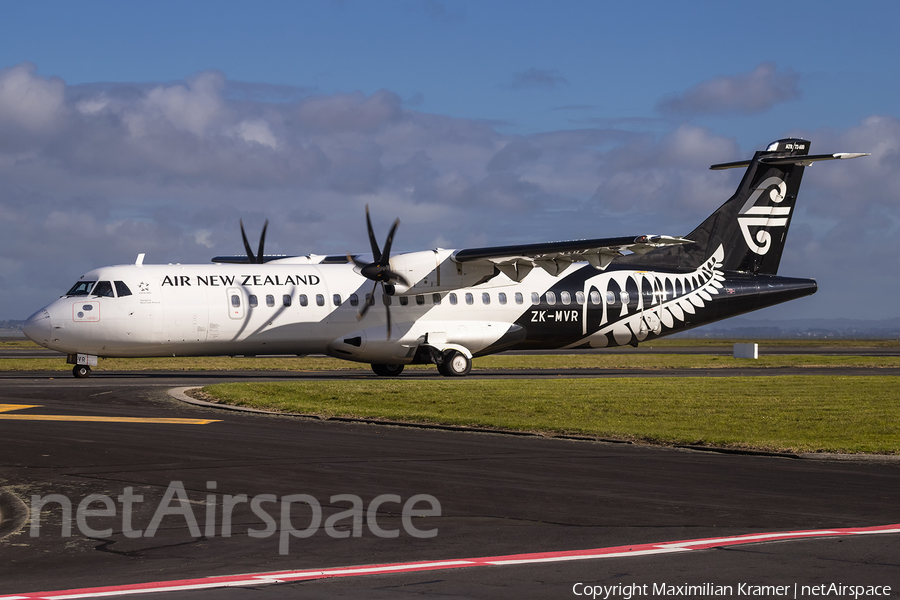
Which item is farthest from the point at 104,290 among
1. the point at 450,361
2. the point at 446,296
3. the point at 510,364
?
the point at 510,364

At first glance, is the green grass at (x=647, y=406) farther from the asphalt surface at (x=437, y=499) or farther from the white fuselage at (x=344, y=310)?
the white fuselage at (x=344, y=310)

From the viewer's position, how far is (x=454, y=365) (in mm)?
33000

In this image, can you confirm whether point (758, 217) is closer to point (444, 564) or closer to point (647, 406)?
point (647, 406)

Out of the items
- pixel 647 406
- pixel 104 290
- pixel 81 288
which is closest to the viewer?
pixel 647 406

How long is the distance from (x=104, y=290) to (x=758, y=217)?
2515 centimetres

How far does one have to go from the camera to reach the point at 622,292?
1394 inches

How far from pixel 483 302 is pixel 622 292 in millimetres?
5545

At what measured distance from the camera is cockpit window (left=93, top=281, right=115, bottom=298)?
29.5m

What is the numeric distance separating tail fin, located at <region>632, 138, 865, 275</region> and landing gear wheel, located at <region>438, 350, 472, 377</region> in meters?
10.2

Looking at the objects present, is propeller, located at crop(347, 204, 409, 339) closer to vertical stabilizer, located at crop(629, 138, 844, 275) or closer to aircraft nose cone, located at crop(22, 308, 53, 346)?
aircraft nose cone, located at crop(22, 308, 53, 346)

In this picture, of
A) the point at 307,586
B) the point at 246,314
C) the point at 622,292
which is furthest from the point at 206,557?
the point at 622,292

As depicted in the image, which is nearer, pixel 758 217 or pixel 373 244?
pixel 373 244

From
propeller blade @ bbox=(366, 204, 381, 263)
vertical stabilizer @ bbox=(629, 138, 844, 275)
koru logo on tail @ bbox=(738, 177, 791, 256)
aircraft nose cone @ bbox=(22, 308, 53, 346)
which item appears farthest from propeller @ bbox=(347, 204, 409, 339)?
koru logo on tail @ bbox=(738, 177, 791, 256)

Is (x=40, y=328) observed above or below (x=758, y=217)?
below
